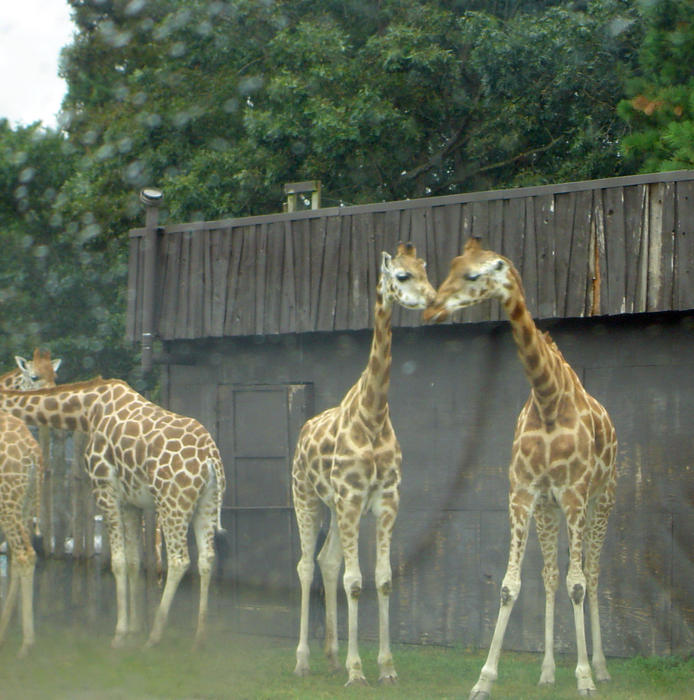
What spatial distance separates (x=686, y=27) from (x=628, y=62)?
2.90 meters

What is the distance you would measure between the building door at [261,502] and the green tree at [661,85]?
6.81m

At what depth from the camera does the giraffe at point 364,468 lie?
8719 mm

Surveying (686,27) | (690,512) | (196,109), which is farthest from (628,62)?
(690,512)

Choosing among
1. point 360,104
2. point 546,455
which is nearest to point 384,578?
point 546,455

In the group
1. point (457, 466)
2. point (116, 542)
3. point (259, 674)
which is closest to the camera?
point (259, 674)

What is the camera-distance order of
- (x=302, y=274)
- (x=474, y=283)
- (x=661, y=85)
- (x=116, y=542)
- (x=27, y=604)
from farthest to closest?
(x=661, y=85) < (x=302, y=274) < (x=116, y=542) < (x=27, y=604) < (x=474, y=283)

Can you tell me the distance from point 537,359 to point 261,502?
4490mm

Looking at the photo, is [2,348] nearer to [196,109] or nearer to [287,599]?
[196,109]

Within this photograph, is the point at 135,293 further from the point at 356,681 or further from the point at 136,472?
the point at 356,681

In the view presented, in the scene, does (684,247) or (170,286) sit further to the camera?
(170,286)

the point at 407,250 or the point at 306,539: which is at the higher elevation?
the point at 407,250

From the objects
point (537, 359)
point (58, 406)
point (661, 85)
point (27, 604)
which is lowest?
point (27, 604)

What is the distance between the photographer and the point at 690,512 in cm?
964

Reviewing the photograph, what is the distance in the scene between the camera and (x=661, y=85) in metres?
17.0
